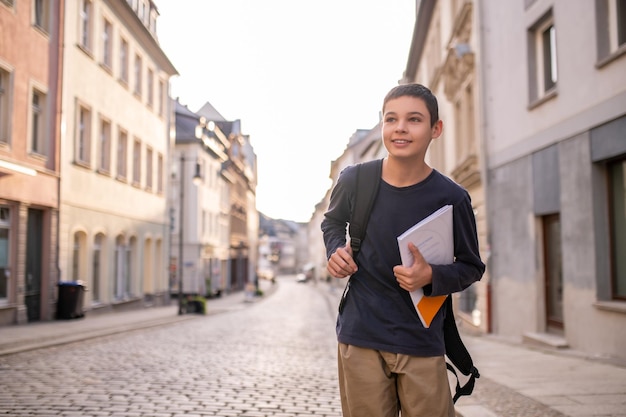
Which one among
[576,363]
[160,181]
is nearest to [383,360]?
[576,363]

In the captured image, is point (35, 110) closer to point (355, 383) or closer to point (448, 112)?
point (448, 112)

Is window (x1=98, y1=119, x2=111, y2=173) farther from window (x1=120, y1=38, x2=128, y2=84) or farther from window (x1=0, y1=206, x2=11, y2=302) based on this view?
window (x1=0, y1=206, x2=11, y2=302)

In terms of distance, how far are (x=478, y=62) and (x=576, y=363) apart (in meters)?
9.07

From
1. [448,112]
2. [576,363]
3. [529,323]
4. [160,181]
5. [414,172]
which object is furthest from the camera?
[160,181]

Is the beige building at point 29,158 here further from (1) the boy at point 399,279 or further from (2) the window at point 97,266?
(1) the boy at point 399,279

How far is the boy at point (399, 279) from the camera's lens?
8.78ft

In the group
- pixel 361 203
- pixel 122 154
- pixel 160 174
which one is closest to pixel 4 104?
pixel 122 154

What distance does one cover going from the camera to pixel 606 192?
10414mm

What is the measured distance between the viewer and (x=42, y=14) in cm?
1920

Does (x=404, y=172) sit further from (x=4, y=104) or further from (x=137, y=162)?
(x=137, y=162)

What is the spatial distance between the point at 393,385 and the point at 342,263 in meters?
0.51

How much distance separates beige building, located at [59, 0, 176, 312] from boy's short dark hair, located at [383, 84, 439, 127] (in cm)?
1864

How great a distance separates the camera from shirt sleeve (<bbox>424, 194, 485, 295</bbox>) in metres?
2.68

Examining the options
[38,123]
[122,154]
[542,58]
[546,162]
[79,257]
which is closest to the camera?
[546,162]
